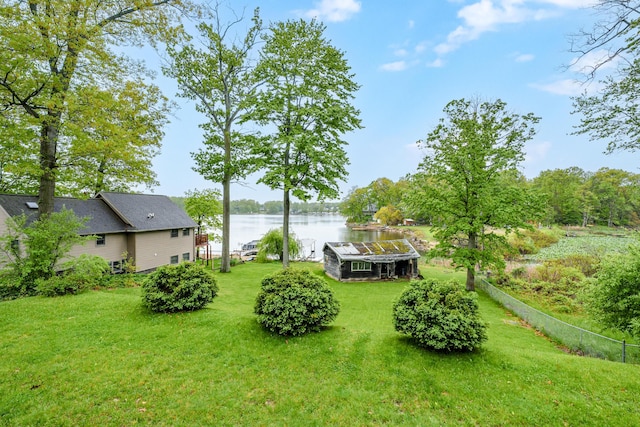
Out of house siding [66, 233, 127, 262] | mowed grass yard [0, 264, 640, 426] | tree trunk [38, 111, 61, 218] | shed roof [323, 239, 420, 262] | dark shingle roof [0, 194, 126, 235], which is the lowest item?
mowed grass yard [0, 264, 640, 426]

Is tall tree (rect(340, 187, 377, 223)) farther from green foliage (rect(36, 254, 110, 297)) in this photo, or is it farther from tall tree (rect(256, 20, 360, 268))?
green foliage (rect(36, 254, 110, 297))

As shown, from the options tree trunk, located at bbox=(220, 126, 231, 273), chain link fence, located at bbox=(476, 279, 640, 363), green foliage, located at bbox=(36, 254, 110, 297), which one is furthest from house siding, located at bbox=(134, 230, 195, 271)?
chain link fence, located at bbox=(476, 279, 640, 363)

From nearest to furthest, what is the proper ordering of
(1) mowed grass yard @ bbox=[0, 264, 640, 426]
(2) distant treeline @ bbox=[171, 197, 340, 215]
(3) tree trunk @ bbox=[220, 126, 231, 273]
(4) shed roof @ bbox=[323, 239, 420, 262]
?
1. (1) mowed grass yard @ bbox=[0, 264, 640, 426]
2. (3) tree trunk @ bbox=[220, 126, 231, 273]
3. (4) shed roof @ bbox=[323, 239, 420, 262]
4. (2) distant treeline @ bbox=[171, 197, 340, 215]

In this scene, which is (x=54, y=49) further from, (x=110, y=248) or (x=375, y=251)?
(x=375, y=251)

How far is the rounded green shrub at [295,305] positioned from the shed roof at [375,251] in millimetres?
12114

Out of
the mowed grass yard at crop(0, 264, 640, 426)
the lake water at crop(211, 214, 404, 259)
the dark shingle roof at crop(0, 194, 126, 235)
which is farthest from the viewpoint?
the lake water at crop(211, 214, 404, 259)

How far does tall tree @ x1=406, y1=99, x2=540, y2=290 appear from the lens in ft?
48.8

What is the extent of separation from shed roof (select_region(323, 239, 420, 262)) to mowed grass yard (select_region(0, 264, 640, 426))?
12546 millimetres

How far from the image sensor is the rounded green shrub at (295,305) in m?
6.81

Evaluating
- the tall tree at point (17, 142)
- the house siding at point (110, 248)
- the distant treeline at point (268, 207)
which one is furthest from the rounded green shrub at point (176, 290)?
the distant treeline at point (268, 207)

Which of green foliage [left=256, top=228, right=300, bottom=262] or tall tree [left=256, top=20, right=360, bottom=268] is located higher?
tall tree [left=256, top=20, right=360, bottom=268]

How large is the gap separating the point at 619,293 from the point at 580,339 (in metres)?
2.32

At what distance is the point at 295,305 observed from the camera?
688 centimetres

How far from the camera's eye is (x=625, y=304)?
7.20 m
